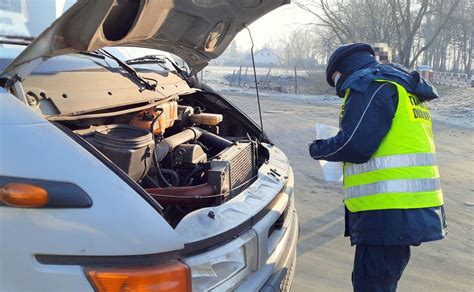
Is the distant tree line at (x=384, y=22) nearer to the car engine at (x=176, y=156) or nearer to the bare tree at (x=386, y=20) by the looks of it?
the bare tree at (x=386, y=20)

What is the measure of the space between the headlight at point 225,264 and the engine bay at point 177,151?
0.37m

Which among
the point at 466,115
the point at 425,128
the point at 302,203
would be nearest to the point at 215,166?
the point at 425,128

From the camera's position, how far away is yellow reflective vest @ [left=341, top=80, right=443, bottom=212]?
2602 mm

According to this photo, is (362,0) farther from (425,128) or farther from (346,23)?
(425,128)

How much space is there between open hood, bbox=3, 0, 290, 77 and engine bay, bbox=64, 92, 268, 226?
0.39 metres

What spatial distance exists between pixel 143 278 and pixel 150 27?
1.34 meters

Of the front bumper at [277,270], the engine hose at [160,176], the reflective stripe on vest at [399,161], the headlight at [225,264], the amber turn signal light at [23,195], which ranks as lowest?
the front bumper at [277,270]

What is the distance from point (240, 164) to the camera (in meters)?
2.90

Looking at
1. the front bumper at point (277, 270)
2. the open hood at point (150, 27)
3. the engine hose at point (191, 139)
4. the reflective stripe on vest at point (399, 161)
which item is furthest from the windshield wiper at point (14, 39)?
the reflective stripe on vest at point (399, 161)

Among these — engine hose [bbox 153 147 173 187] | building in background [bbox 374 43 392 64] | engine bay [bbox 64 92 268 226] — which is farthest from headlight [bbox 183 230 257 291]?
building in background [bbox 374 43 392 64]

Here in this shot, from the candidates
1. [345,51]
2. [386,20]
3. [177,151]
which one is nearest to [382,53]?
[345,51]

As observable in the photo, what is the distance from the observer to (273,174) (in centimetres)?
289

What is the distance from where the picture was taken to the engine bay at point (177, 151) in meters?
2.29

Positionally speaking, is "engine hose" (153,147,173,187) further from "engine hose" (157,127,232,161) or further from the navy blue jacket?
the navy blue jacket
